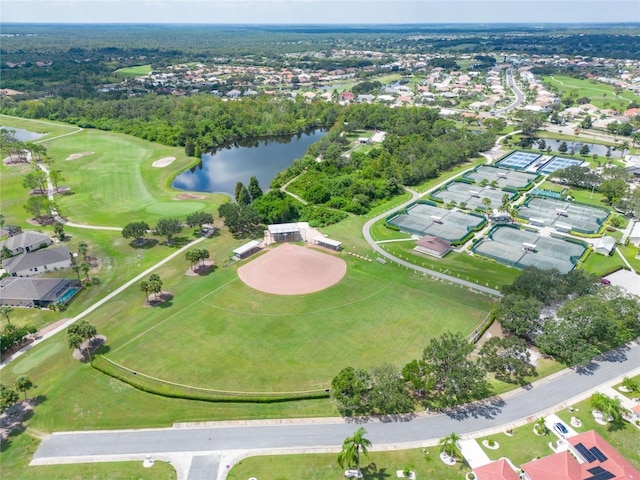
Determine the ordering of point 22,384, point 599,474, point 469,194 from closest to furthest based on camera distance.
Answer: point 599,474, point 22,384, point 469,194

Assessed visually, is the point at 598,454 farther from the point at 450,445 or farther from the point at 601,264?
the point at 601,264

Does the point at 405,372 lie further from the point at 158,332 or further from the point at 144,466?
the point at 158,332

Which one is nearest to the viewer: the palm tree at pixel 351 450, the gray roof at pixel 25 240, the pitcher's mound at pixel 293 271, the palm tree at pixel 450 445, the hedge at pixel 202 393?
the palm tree at pixel 351 450

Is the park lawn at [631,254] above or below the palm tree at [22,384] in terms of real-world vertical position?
below

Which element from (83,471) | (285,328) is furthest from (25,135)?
(83,471)

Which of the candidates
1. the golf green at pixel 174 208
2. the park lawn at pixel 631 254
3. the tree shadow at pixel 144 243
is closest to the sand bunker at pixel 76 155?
the golf green at pixel 174 208

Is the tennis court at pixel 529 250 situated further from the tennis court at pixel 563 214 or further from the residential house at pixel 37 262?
the residential house at pixel 37 262
